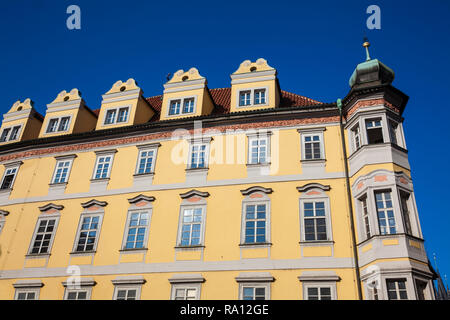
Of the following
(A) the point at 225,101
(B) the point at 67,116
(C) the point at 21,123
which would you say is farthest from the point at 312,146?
(C) the point at 21,123

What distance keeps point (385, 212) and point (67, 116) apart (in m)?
16.6

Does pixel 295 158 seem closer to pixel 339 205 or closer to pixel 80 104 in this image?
pixel 339 205

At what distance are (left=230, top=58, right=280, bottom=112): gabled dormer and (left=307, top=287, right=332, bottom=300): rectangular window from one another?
330 inches

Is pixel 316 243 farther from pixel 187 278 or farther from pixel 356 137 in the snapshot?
pixel 187 278

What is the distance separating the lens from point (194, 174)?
1730 centimetres

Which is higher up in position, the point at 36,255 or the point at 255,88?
the point at 255,88

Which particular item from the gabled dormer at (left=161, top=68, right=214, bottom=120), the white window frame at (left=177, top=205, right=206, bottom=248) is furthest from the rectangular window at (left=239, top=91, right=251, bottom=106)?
the white window frame at (left=177, top=205, right=206, bottom=248)

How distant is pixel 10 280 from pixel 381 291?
15070mm

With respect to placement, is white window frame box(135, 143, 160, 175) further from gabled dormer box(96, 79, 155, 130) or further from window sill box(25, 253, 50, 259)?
window sill box(25, 253, 50, 259)

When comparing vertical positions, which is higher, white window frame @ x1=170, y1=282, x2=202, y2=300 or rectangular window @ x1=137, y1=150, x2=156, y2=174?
rectangular window @ x1=137, y1=150, x2=156, y2=174

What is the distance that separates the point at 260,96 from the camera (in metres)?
18.8

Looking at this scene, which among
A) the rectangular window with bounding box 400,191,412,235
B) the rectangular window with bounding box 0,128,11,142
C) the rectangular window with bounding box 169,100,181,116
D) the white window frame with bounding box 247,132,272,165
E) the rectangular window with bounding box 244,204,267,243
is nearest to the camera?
the rectangular window with bounding box 400,191,412,235

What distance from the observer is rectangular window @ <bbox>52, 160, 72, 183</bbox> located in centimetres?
1917

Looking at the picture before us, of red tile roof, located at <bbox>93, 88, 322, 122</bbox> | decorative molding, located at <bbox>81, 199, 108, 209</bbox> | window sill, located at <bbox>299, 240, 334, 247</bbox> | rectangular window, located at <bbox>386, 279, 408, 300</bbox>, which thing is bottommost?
rectangular window, located at <bbox>386, 279, 408, 300</bbox>
